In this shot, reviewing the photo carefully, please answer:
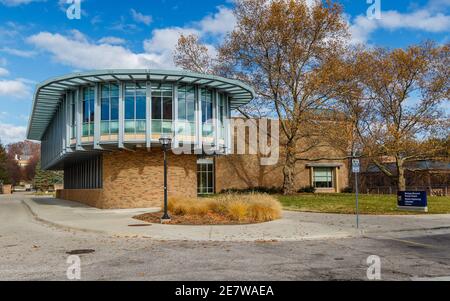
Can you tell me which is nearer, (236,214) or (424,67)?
(236,214)

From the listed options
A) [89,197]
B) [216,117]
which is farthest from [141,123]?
[89,197]

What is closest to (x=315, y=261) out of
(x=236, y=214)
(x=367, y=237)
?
(x=367, y=237)

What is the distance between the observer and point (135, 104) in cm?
2642

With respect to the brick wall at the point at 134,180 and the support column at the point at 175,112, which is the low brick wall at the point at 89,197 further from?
the support column at the point at 175,112

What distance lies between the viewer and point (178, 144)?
1052 inches

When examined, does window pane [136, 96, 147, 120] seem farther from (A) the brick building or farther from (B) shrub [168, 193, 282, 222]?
(B) shrub [168, 193, 282, 222]

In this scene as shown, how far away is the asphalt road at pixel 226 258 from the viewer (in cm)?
802

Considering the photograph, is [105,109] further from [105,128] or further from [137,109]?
[137,109]

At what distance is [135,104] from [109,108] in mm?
1647

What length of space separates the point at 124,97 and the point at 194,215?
1084 cm

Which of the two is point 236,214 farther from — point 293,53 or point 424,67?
point 424,67

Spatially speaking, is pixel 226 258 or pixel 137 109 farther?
pixel 137 109

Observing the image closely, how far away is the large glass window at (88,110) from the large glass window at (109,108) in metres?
0.85

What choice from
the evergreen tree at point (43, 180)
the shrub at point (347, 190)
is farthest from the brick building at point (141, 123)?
the evergreen tree at point (43, 180)
